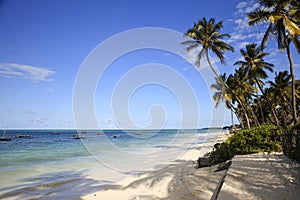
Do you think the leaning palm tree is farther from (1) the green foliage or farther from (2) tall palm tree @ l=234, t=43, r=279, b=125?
(1) the green foliage

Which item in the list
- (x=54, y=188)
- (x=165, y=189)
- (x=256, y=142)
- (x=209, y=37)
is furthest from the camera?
(x=209, y=37)

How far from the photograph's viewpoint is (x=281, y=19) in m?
13.9

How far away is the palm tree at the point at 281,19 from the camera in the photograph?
1316 centimetres

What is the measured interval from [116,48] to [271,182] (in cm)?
1037

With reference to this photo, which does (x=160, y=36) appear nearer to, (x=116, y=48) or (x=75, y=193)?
(x=116, y=48)

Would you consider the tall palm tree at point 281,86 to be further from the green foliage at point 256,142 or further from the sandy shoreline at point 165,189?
the sandy shoreline at point 165,189

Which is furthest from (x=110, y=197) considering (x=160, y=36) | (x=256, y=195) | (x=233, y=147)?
(x=160, y=36)

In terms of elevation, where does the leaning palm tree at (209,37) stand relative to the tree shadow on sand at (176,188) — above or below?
above

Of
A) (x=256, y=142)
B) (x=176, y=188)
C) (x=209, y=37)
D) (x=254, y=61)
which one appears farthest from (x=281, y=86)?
(x=176, y=188)

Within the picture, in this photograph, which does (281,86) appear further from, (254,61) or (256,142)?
(256,142)

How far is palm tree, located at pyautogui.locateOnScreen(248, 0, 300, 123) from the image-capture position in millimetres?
13164

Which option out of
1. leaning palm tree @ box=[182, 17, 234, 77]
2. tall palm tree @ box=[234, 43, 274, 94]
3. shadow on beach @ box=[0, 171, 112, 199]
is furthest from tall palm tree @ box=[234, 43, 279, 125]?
shadow on beach @ box=[0, 171, 112, 199]

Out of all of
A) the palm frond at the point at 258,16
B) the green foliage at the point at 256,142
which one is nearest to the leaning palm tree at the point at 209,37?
the palm frond at the point at 258,16

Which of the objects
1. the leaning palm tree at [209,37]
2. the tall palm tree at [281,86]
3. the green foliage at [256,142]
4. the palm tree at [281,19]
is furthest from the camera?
the tall palm tree at [281,86]
